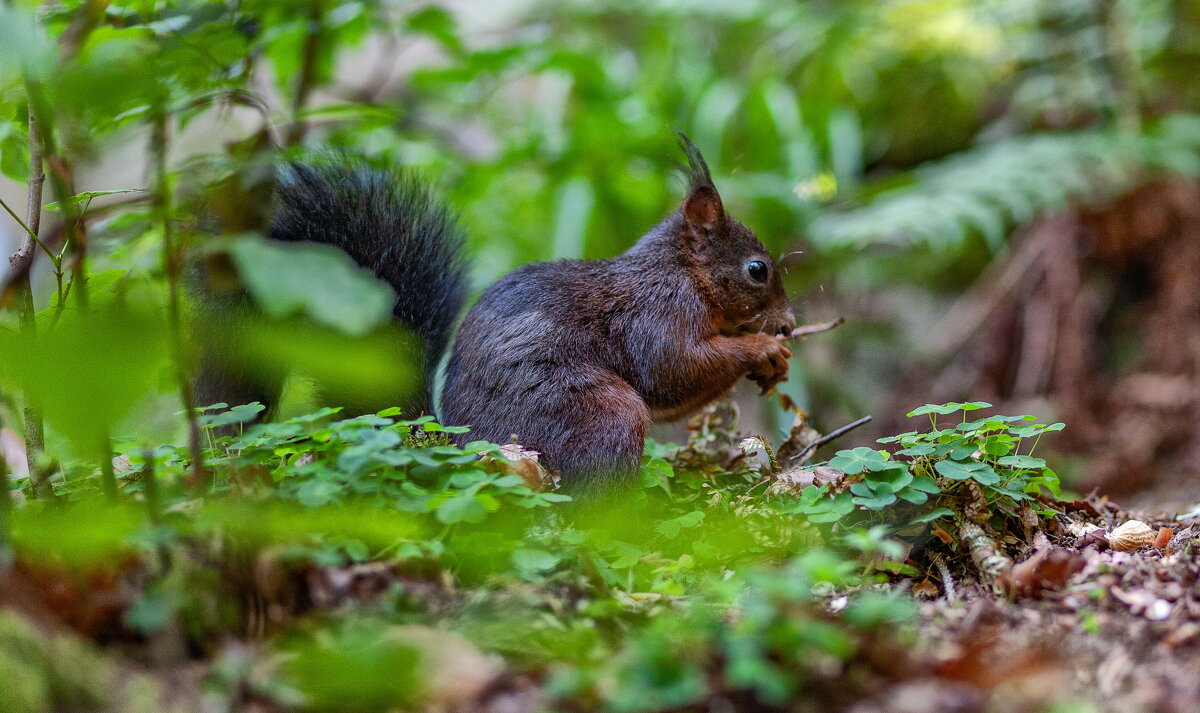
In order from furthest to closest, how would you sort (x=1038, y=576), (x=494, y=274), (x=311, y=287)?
(x=494, y=274), (x=1038, y=576), (x=311, y=287)

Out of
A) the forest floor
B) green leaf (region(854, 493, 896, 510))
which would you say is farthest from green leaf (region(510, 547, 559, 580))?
green leaf (region(854, 493, 896, 510))

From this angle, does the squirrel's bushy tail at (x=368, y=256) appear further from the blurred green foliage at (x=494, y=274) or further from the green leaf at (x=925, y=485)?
the green leaf at (x=925, y=485)

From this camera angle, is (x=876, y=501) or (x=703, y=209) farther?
(x=703, y=209)

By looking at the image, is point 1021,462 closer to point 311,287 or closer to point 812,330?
point 812,330

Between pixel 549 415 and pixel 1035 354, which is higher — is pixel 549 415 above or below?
above

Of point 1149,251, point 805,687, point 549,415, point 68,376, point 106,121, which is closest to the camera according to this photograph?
point 68,376

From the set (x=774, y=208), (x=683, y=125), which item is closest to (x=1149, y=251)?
(x=774, y=208)

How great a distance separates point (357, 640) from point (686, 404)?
5.22 ft

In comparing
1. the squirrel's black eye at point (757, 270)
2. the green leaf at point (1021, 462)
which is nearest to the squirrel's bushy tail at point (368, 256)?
the squirrel's black eye at point (757, 270)

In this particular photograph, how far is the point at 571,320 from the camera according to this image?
2.55 m

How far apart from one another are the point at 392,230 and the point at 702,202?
1.00 metres

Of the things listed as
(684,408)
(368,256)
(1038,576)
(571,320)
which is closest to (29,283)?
(368,256)

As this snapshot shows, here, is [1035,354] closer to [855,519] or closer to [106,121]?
[855,519]

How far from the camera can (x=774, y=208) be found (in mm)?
4996
